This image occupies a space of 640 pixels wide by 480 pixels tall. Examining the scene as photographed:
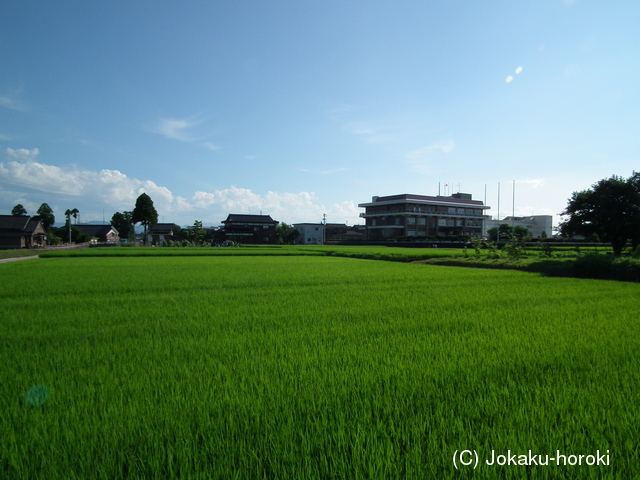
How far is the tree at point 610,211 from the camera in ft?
58.5

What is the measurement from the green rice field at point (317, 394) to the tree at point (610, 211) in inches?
530

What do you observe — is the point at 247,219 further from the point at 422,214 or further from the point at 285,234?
the point at 422,214

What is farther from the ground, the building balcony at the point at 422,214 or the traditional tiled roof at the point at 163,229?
the building balcony at the point at 422,214

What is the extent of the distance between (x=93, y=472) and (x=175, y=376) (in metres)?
1.48

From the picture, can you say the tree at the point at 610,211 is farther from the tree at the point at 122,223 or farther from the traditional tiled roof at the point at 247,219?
the tree at the point at 122,223

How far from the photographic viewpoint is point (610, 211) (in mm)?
17875

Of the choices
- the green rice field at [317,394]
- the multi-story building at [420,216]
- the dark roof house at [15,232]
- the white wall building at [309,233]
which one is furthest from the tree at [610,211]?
the white wall building at [309,233]

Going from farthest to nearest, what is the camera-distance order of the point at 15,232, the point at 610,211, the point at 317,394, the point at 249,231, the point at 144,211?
the point at 249,231
the point at 144,211
the point at 15,232
the point at 610,211
the point at 317,394

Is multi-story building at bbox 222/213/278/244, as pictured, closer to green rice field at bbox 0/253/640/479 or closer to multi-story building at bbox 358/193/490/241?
multi-story building at bbox 358/193/490/241

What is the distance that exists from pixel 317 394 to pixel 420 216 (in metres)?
69.3

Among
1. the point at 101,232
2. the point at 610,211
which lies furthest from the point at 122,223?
the point at 610,211

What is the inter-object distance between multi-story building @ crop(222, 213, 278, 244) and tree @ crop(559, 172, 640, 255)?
63166 millimetres

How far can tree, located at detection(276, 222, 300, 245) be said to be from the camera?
80.6m

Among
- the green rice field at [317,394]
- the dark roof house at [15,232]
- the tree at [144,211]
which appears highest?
the tree at [144,211]
